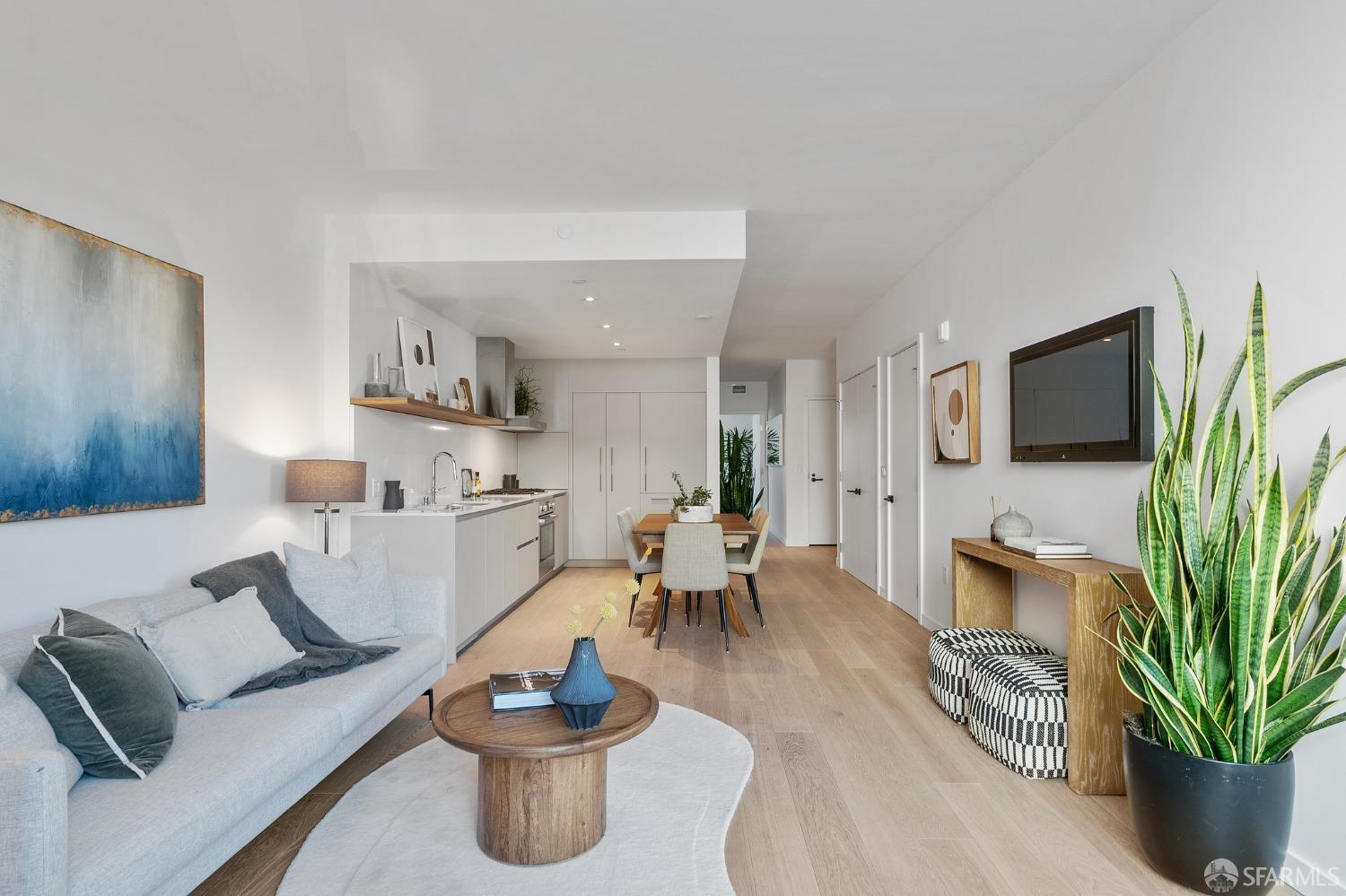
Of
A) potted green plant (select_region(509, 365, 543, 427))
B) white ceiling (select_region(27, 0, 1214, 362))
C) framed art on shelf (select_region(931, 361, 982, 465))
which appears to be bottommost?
framed art on shelf (select_region(931, 361, 982, 465))

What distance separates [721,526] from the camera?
461 centimetres

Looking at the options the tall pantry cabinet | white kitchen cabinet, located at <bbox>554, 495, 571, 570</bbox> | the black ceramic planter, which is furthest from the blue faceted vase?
the tall pantry cabinet

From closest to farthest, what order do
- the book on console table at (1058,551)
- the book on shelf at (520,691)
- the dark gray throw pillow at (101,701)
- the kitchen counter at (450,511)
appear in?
the dark gray throw pillow at (101,701)
the book on shelf at (520,691)
the book on console table at (1058,551)
the kitchen counter at (450,511)

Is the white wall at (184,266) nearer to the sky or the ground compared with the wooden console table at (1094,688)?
nearer to the sky

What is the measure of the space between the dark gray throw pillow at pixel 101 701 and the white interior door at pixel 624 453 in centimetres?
619

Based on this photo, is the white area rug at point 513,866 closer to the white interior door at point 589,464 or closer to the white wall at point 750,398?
the white interior door at point 589,464

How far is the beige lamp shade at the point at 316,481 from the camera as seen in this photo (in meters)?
3.50

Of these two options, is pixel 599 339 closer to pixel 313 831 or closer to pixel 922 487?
pixel 922 487

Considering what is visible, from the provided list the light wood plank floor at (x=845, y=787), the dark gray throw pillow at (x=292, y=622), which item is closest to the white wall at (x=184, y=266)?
the dark gray throw pillow at (x=292, y=622)

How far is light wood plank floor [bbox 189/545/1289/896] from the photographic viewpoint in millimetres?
2012

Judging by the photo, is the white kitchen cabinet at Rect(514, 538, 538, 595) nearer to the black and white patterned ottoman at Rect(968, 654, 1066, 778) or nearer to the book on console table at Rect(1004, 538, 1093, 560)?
the black and white patterned ottoman at Rect(968, 654, 1066, 778)

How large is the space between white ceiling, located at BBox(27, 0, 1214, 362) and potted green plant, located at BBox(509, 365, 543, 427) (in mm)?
3109

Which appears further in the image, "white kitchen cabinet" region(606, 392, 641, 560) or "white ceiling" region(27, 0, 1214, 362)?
"white kitchen cabinet" region(606, 392, 641, 560)

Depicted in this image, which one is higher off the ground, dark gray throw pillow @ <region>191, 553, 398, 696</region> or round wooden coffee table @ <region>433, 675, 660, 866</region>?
dark gray throw pillow @ <region>191, 553, 398, 696</region>
